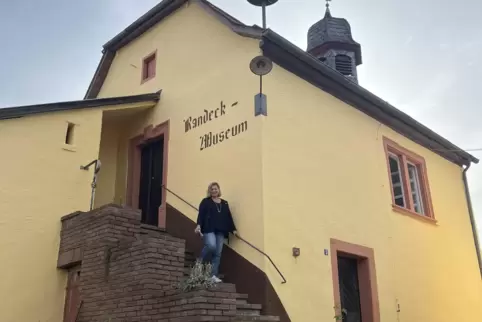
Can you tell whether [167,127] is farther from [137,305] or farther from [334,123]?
[137,305]

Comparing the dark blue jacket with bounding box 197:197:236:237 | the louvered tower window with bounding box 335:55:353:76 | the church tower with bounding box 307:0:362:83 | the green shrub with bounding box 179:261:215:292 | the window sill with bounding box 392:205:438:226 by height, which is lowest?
the green shrub with bounding box 179:261:215:292

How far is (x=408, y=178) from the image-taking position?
41.8 ft

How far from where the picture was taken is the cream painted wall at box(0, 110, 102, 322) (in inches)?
357

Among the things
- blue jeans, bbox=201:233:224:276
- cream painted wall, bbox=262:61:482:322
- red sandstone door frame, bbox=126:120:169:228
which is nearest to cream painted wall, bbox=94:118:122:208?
red sandstone door frame, bbox=126:120:169:228

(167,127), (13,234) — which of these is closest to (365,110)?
(167,127)

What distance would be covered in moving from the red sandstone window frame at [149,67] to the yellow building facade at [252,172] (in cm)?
3

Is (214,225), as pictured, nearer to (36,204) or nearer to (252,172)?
(252,172)

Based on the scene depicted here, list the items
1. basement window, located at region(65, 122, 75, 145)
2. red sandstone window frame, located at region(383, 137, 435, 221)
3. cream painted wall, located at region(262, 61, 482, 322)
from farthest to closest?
red sandstone window frame, located at region(383, 137, 435, 221), basement window, located at region(65, 122, 75, 145), cream painted wall, located at region(262, 61, 482, 322)

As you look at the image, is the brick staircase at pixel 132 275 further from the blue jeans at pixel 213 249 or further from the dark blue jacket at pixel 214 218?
the dark blue jacket at pixel 214 218

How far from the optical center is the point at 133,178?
12.3 m

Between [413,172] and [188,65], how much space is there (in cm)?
600

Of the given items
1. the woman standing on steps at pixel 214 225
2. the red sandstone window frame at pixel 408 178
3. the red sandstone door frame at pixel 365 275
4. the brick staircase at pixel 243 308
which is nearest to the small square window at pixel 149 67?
the woman standing on steps at pixel 214 225

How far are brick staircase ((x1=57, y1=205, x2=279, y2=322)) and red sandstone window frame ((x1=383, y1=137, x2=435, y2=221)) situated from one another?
523cm

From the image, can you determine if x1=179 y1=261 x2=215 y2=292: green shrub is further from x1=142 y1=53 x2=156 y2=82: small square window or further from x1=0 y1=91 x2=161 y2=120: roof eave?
x1=142 y1=53 x2=156 y2=82: small square window
